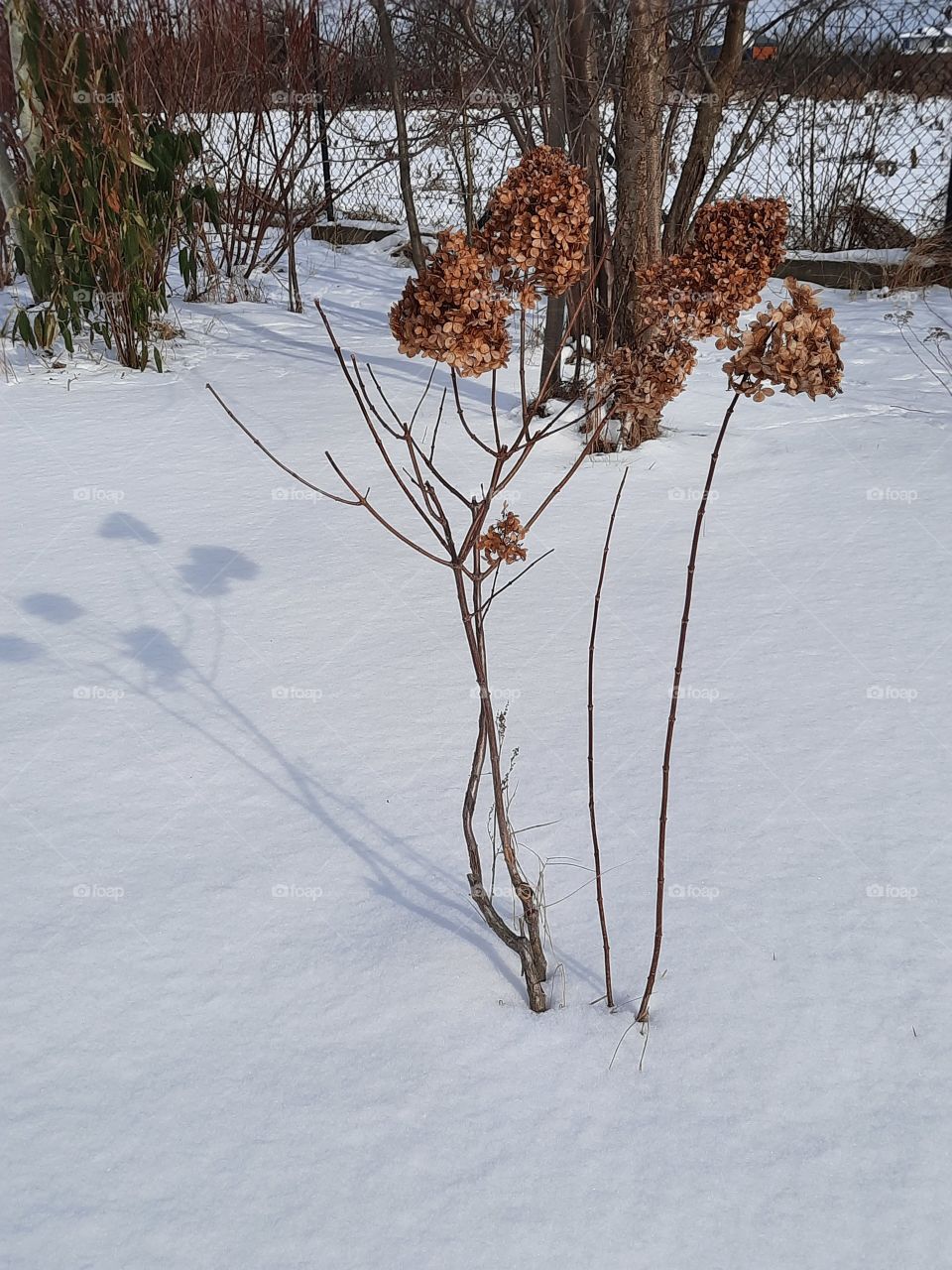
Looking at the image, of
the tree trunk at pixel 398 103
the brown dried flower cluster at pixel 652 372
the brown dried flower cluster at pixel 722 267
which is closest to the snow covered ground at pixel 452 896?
the brown dried flower cluster at pixel 652 372

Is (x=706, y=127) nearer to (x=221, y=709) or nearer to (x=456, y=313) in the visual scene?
(x=221, y=709)

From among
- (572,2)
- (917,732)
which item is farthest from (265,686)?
(572,2)

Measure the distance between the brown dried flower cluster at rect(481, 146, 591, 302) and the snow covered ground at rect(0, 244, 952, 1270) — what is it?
1.02 meters

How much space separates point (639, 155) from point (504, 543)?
2.39m

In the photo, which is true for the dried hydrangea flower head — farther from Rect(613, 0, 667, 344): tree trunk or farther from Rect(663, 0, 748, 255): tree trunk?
Rect(663, 0, 748, 255): tree trunk

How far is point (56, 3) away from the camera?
4.88m

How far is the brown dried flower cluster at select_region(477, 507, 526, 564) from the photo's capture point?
1.51 metres

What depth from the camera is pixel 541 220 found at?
53.6 inches

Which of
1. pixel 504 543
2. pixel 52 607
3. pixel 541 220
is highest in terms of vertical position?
pixel 541 220

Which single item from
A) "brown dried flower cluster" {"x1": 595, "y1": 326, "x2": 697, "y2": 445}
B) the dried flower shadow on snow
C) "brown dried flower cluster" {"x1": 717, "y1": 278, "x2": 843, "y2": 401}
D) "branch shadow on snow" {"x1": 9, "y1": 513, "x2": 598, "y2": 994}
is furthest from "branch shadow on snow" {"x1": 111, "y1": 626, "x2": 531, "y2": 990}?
"brown dried flower cluster" {"x1": 717, "y1": 278, "x2": 843, "y2": 401}

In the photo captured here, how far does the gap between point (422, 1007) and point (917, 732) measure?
46.1 inches

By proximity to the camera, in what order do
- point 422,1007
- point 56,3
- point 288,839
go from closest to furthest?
point 422,1007 → point 288,839 → point 56,3

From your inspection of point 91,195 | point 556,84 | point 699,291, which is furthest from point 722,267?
point 91,195

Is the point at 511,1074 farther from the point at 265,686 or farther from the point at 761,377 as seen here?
the point at 265,686
